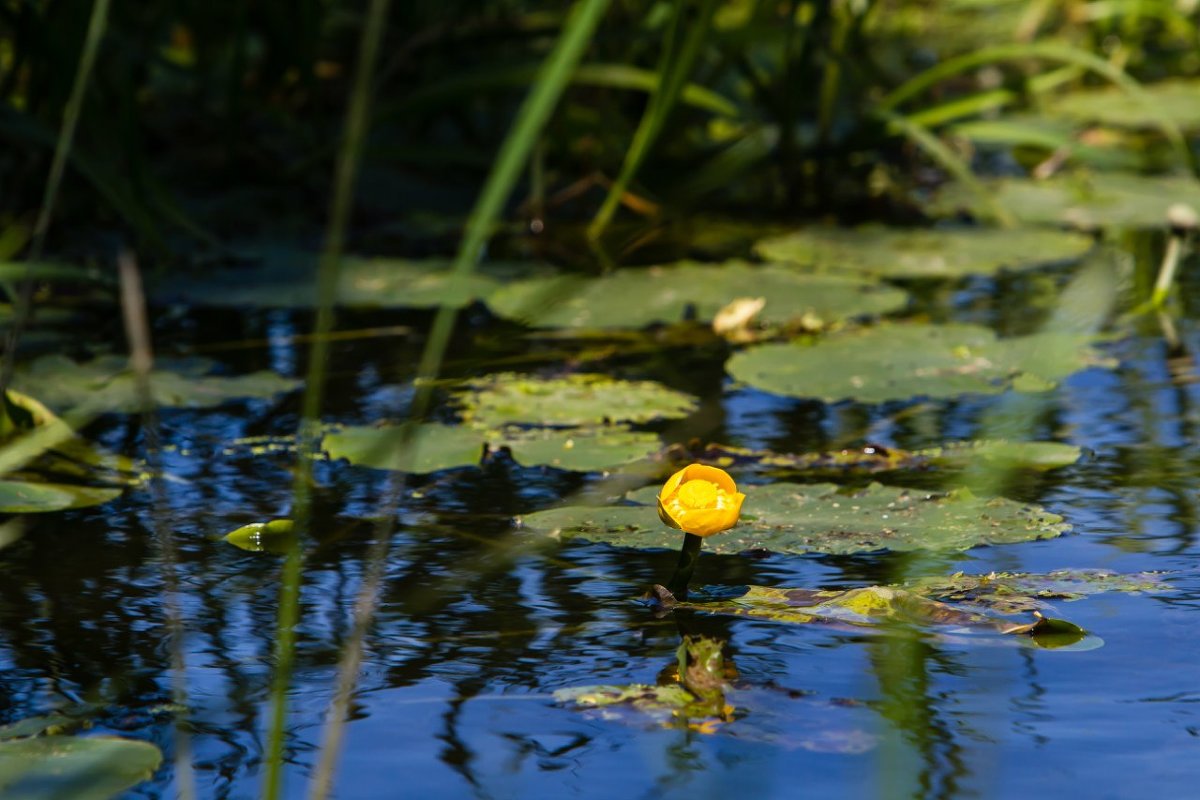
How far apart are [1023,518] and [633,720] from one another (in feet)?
1.55

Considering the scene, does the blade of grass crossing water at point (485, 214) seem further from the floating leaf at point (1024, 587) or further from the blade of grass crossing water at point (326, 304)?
the floating leaf at point (1024, 587)

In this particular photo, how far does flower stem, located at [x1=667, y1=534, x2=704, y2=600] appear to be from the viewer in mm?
1111

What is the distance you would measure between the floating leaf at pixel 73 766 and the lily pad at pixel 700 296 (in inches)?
47.3

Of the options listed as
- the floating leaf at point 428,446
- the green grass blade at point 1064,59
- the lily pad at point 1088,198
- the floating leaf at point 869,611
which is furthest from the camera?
the lily pad at point 1088,198

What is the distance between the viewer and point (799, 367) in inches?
72.7

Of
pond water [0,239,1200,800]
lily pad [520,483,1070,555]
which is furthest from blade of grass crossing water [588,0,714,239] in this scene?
lily pad [520,483,1070,555]

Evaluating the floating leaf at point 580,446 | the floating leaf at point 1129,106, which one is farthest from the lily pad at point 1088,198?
the floating leaf at point 580,446

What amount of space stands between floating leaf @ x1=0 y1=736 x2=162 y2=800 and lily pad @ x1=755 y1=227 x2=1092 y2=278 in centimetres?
173

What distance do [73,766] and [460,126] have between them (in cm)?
236

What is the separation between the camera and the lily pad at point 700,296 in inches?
84.0

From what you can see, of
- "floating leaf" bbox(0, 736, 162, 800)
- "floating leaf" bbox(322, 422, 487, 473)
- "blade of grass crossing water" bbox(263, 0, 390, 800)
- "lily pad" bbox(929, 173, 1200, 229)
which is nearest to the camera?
"blade of grass crossing water" bbox(263, 0, 390, 800)

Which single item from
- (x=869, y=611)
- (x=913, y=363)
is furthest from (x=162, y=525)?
(x=913, y=363)

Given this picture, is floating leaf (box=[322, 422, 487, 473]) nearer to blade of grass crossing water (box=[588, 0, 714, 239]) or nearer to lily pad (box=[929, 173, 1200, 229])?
blade of grass crossing water (box=[588, 0, 714, 239])

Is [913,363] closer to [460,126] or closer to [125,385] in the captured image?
[125,385]
